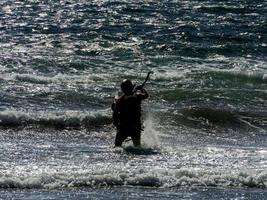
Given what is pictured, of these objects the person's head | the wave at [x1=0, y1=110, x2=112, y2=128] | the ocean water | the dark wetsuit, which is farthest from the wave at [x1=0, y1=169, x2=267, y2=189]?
the wave at [x1=0, y1=110, x2=112, y2=128]

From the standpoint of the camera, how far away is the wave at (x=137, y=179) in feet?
32.1

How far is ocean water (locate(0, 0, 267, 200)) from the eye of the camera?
10070mm

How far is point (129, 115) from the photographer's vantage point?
12445mm

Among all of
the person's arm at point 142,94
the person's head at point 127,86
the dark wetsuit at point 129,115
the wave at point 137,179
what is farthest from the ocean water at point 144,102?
the person's head at point 127,86

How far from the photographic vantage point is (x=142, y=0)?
32.8 meters

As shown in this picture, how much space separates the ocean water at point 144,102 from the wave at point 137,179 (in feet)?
0.05

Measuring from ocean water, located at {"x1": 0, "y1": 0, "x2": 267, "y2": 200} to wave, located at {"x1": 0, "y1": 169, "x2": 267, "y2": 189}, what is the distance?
16 millimetres

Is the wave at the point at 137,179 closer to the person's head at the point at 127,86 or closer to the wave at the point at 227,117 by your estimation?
the person's head at the point at 127,86

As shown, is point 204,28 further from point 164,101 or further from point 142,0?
point 164,101

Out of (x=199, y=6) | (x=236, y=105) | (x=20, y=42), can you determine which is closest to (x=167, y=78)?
(x=236, y=105)

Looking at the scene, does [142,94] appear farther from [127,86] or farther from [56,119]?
[56,119]

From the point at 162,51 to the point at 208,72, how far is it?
288cm

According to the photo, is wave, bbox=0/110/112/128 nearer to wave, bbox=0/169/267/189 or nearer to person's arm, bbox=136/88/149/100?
person's arm, bbox=136/88/149/100

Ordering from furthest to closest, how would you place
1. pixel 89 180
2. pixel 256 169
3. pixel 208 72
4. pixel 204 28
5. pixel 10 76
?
1. pixel 204 28
2. pixel 208 72
3. pixel 10 76
4. pixel 256 169
5. pixel 89 180
